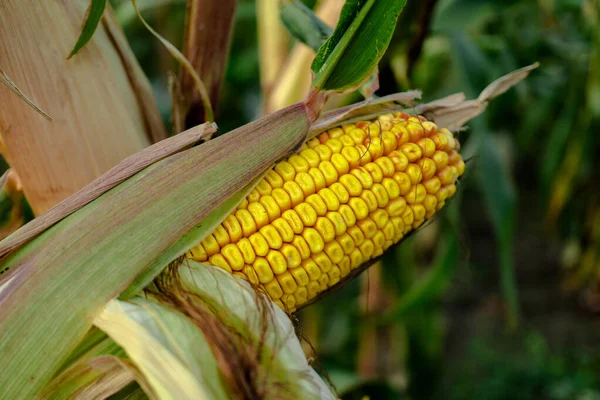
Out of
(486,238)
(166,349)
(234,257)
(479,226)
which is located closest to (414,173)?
(234,257)

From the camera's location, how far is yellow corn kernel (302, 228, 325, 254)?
61 centimetres

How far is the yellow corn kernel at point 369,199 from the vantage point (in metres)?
0.63

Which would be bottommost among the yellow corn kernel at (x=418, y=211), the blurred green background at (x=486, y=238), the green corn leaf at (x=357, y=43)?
the blurred green background at (x=486, y=238)

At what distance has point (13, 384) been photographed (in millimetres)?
551

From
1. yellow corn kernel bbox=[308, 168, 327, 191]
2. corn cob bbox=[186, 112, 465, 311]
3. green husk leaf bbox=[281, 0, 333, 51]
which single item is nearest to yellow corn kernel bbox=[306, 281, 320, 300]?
corn cob bbox=[186, 112, 465, 311]

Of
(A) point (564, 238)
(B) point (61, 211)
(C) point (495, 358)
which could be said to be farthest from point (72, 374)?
(A) point (564, 238)

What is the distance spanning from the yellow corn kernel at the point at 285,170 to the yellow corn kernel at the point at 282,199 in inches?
0.6

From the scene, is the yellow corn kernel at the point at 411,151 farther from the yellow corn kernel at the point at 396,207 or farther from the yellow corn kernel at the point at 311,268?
the yellow corn kernel at the point at 311,268

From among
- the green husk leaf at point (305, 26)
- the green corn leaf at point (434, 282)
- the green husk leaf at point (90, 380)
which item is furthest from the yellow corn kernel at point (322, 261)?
the green corn leaf at point (434, 282)

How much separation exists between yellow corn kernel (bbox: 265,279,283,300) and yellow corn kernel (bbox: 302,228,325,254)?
2.0 inches

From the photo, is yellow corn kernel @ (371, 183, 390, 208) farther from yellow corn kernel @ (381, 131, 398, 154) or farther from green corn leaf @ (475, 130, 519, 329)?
green corn leaf @ (475, 130, 519, 329)

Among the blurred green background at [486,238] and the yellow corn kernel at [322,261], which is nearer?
the yellow corn kernel at [322,261]

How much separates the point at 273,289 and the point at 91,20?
353mm

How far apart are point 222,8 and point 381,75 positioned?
42 centimetres
